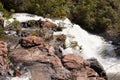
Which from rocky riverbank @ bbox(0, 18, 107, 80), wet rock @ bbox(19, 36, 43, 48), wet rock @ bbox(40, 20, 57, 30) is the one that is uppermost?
wet rock @ bbox(19, 36, 43, 48)

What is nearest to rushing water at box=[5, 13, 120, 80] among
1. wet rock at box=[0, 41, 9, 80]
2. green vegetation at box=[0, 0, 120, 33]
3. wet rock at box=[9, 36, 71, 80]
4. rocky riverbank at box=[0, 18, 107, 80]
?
green vegetation at box=[0, 0, 120, 33]

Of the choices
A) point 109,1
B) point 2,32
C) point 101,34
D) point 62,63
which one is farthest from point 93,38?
point 62,63

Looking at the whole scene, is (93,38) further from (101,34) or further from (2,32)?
(2,32)

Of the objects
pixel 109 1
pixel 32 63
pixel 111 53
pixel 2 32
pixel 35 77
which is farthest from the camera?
pixel 109 1

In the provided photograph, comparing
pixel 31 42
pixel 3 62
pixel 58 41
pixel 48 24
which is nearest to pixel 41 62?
pixel 31 42

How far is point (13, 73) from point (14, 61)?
70cm

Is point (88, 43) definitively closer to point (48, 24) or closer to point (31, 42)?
point (48, 24)

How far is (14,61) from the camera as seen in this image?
1164cm

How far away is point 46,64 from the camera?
1170 cm

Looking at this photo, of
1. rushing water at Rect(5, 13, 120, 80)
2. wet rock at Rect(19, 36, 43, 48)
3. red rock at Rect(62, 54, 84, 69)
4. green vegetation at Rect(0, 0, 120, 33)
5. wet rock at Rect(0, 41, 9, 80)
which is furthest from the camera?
green vegetation at Rect(0, 0, 120, 33)

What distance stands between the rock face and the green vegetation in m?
8.39

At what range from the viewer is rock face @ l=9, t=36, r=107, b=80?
11219 millimetres

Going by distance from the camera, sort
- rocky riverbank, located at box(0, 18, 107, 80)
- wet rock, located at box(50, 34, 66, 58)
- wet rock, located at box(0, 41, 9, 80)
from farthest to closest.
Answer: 1. wet rock, located at box(50, 34, 66, 58)
2. rocky riverbank, located at box(0, 18, 107, 80)
3. wet rock, located at box(0, 41, 9, 80)

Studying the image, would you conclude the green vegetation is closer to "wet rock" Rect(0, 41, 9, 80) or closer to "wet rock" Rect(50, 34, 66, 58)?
"wet rock" Rect(50, 34, 66, 58)
